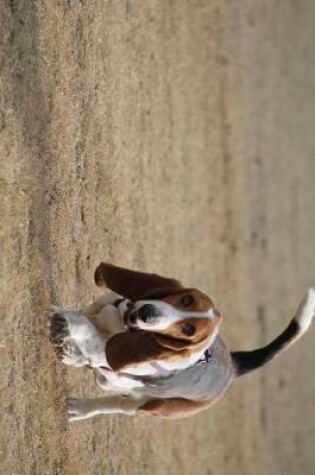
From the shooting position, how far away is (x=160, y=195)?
340cm

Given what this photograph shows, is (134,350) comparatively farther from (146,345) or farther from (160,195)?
(160,195)

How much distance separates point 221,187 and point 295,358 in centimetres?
142

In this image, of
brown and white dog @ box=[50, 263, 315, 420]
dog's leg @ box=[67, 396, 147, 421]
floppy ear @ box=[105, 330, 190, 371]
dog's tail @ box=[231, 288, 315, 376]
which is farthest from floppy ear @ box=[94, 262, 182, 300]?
dog's tail @ box=[231, 288, 315, 376]

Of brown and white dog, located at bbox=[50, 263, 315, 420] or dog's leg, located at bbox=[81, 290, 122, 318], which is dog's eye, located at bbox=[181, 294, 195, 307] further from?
dog's leg, located at bbox=[81, 290, 122, 318]

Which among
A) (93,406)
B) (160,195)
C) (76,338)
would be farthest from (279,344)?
(160,195)

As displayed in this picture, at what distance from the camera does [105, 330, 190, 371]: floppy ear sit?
1.83m

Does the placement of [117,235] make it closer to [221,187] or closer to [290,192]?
[221,187]

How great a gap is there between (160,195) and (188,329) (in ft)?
5.38

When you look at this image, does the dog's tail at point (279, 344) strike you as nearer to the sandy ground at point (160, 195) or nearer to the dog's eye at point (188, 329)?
the sandy ground at point (160, 195)

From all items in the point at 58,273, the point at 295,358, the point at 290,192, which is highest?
the point at 58,273

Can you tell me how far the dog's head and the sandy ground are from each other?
0.94ft

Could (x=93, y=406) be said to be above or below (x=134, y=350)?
below

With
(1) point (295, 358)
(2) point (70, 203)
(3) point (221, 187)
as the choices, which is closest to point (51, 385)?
(2) point (70, 203)

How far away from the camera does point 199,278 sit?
3.83 metres
